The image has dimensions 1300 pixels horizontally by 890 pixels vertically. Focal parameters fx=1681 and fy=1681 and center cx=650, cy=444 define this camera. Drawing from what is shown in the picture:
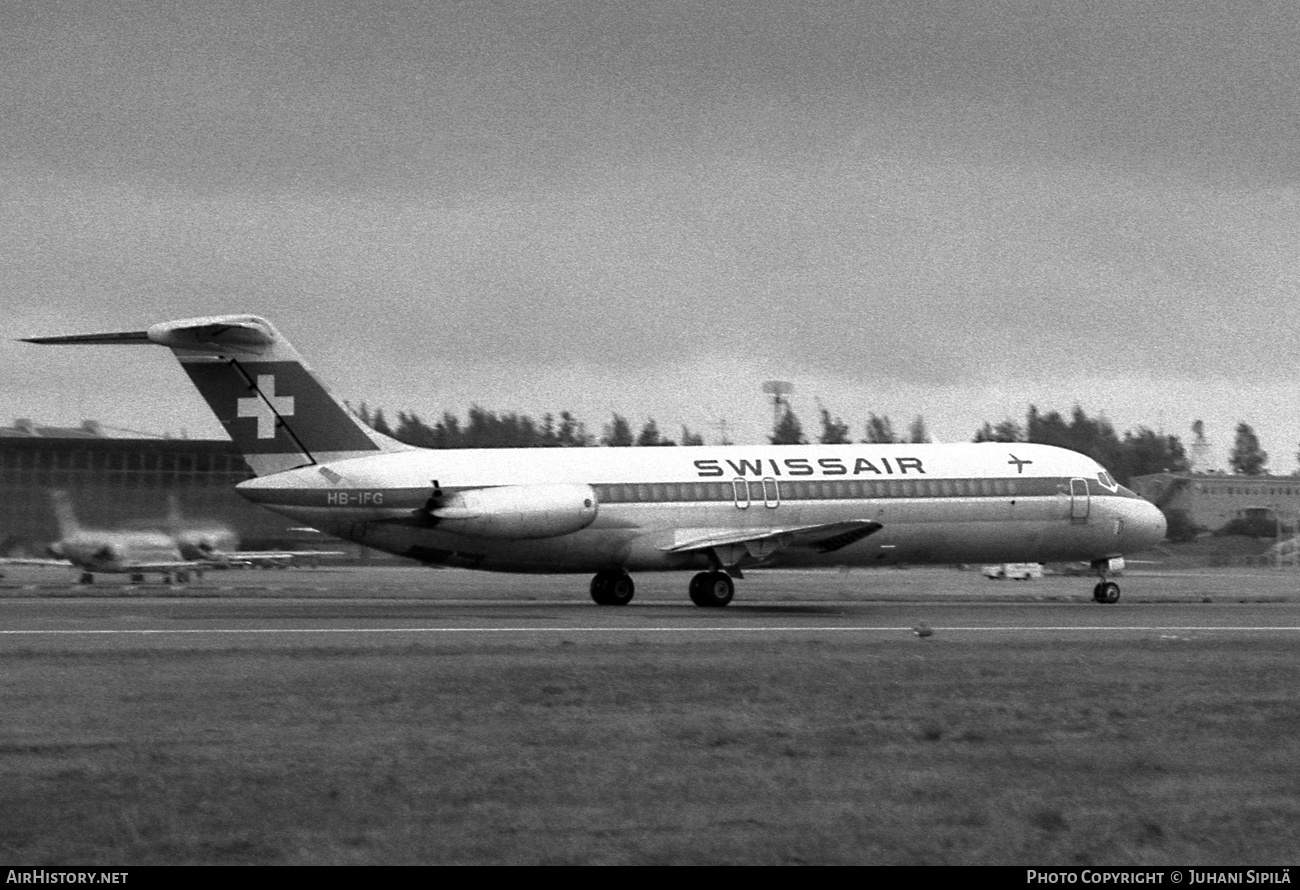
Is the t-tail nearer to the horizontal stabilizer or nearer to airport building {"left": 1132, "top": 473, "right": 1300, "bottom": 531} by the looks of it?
the horizontal stabilizer

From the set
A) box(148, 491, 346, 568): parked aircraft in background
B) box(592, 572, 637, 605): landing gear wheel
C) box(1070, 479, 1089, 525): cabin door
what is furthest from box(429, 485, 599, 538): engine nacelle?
box(148, 491, 346, 568): parked aircraft in background

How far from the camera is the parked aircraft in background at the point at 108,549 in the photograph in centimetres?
5012

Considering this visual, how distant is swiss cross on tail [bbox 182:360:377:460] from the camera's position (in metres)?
35.3

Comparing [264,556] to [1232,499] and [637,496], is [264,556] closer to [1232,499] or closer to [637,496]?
[637,496]

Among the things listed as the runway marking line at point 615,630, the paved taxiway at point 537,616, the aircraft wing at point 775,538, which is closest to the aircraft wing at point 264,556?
the paved taxiway at point 537,616

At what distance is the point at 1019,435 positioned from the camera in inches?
4604

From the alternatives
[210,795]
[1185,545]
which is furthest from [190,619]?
[1185,545]

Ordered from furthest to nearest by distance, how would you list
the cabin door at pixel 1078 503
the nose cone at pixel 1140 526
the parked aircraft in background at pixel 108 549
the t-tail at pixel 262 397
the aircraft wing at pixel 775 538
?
the parked aircraft in background at pixel 108 549 < the nose cone at pixel 1140 526 < the cabin door at pixel 1078 503 < the aircraft wing at pixel 775 538 < the t-tail at pixel 262 397

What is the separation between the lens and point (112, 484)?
54.4 m

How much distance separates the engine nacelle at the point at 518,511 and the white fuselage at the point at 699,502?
1.2 inches

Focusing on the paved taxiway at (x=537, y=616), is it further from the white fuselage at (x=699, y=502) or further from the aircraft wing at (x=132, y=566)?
the white fuselage at (x=699, y=502)

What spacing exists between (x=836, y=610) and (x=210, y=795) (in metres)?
25.3

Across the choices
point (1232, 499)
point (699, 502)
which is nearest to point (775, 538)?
Result: point (699, 502)

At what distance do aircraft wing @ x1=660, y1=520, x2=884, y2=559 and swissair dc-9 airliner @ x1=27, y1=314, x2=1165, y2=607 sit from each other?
0.05 metres
